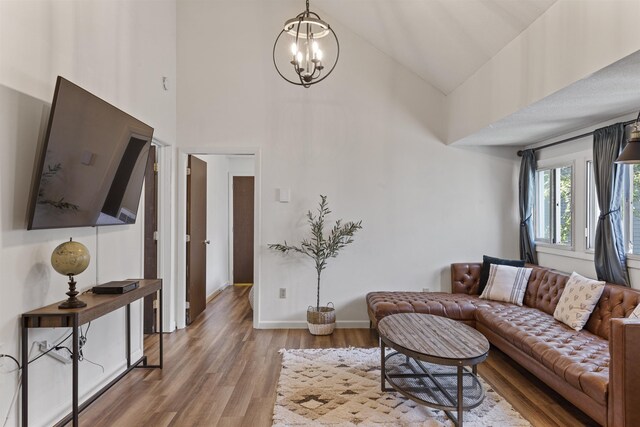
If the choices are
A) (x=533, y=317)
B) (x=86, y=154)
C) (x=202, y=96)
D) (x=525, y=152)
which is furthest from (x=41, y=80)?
(x=525, y=152)

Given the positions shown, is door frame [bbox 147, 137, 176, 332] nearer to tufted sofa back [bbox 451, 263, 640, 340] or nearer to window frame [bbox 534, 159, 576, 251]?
tufted sofa back [bbox 451, 263, 640, 340]

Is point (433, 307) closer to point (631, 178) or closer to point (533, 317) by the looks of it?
point (533, 317)

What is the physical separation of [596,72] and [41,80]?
131 inches

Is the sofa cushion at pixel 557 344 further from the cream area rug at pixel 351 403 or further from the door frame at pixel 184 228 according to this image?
the door frame at pixel 184 228

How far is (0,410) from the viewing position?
1.93m

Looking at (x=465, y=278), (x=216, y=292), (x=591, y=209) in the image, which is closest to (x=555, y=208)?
(x=591, y=209)

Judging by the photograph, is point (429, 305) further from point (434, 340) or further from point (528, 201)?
point (528, 201)

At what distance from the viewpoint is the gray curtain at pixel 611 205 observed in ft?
10.2

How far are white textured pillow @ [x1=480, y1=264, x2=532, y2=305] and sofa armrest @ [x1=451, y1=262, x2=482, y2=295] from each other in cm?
25

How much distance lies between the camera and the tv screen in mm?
2074

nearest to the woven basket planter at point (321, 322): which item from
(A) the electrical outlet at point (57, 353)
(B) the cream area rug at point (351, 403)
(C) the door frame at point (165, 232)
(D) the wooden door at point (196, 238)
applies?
(B) the cream area rug at point (351, 403)

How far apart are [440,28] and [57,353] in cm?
407

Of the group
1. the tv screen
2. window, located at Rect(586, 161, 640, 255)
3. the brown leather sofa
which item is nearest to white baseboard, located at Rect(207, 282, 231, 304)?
the brown leather sofa

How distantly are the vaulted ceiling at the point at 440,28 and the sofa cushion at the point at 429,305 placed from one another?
2.44m
